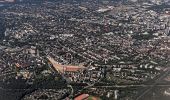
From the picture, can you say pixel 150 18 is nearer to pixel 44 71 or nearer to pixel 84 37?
pixel 84 37

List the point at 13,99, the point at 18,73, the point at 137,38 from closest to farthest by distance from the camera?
the point at 13,99 < the point at 18,73 < the point at 137,38

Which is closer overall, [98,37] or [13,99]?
[13,99]

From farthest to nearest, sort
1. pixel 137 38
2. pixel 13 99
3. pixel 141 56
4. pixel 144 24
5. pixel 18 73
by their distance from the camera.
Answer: pixel 144 24
pixel 137 38
pixel 141 56
pixel 18 73
pixel 13 99

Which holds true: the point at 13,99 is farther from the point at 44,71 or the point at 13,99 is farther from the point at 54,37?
the point at 54,37

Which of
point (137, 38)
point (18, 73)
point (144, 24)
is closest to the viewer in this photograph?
point (18, 73)

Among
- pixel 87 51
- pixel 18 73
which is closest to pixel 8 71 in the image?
pixel 18 73

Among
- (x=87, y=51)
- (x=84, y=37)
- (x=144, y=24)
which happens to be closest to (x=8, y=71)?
(x=87, y=51)
